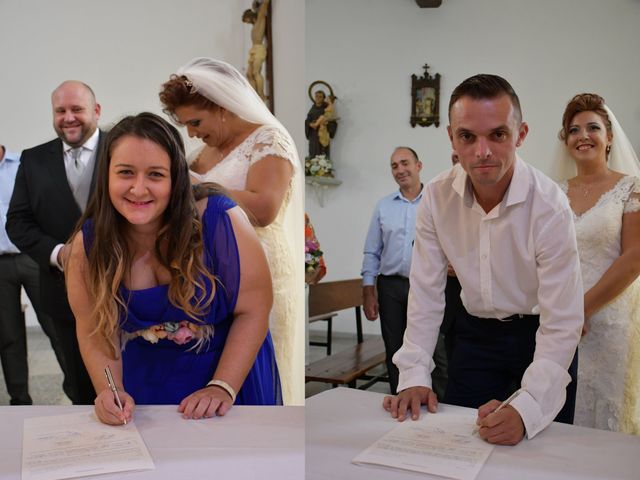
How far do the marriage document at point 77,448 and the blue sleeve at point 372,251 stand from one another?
0.49 metres

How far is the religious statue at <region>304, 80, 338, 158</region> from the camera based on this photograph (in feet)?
3.63

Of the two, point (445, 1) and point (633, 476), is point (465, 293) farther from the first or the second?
point (445, 1)

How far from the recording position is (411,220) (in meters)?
1.09

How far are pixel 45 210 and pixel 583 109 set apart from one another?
106 centimetres

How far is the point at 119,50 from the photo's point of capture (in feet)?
4.24

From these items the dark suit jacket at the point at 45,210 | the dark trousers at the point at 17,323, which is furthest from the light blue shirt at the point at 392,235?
the dark trousers at the point at 17,323

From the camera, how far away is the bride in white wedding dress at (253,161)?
49.4 inches

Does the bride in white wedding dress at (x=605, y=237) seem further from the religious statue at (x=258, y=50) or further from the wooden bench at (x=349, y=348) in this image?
the religious statue at (x=258, y=50)

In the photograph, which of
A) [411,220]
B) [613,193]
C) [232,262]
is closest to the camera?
[613,193]

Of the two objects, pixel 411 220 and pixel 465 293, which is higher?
pixel 411 220

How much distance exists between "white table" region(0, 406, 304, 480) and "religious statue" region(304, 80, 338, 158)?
0.49m

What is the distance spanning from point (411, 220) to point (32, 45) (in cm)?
88

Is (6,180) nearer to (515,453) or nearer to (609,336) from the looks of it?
(515,453)

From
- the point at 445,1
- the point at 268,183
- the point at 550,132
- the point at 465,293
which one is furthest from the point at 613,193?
the point at 268,183
